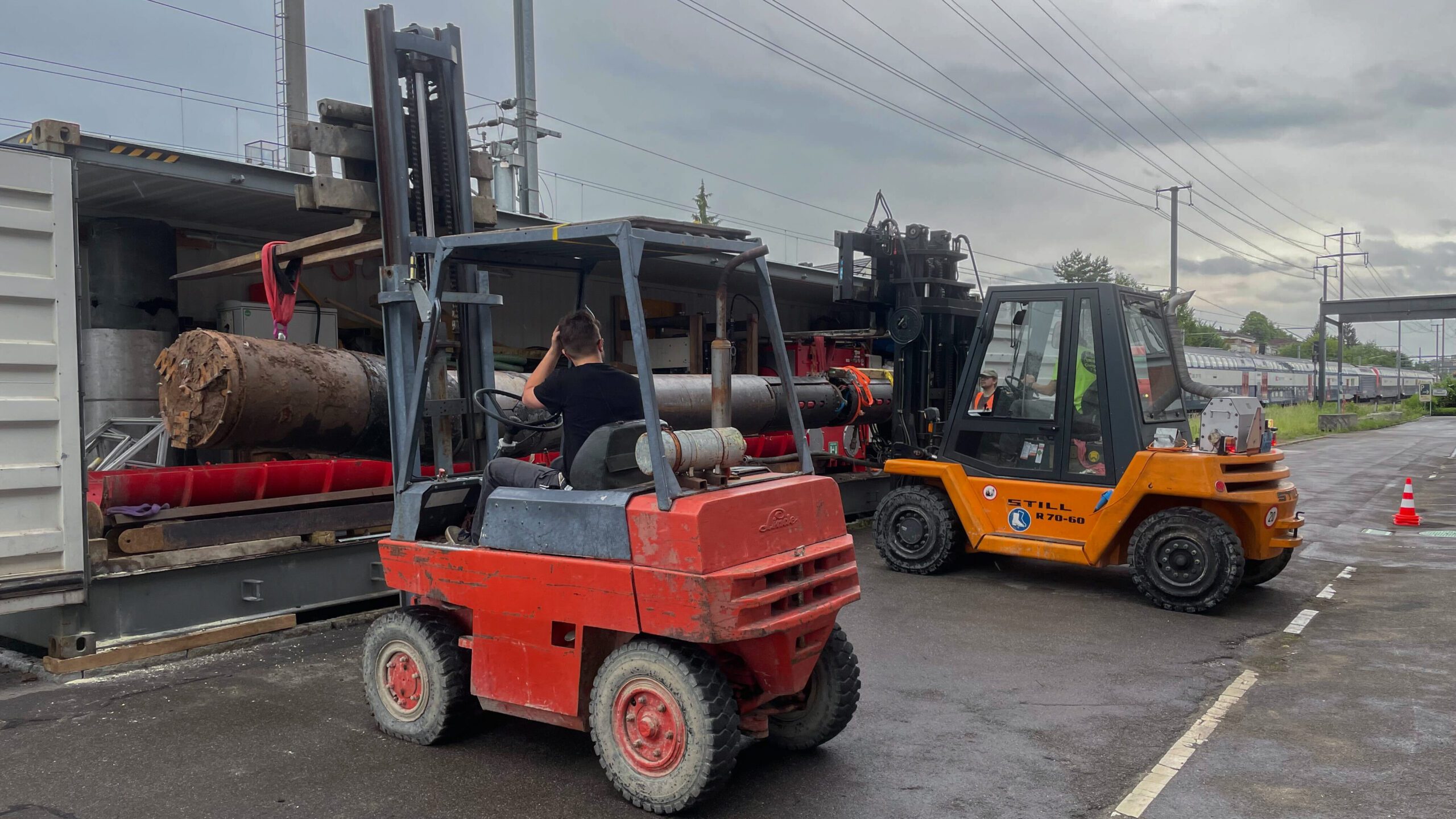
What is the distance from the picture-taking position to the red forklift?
3.94 m

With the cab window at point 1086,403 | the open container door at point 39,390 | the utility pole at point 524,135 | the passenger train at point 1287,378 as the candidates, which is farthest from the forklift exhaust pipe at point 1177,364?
the passenger train at point 1287,378

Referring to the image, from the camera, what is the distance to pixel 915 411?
34.4 ft

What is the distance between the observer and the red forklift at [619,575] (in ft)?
12.9

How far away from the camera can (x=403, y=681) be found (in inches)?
191

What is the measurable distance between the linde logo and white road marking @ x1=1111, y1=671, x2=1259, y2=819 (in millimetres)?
1702

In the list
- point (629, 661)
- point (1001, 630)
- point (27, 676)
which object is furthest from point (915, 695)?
point (27, 676)

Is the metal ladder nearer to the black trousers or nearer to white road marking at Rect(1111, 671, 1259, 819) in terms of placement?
the black trousers

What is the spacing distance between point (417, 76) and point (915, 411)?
20.6 feet

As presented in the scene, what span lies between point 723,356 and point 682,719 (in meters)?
1.45

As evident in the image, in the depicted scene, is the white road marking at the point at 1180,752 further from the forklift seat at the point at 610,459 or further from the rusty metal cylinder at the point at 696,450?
the forklift seat at the point at 610,459

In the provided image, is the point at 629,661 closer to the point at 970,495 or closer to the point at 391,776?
the point at 391,776

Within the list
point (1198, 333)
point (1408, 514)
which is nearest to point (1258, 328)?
point (1198, 333)

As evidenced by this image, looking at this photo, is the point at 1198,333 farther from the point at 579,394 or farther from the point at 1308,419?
the point at 579,394

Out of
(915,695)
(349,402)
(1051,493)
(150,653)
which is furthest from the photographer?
(1051,493)
